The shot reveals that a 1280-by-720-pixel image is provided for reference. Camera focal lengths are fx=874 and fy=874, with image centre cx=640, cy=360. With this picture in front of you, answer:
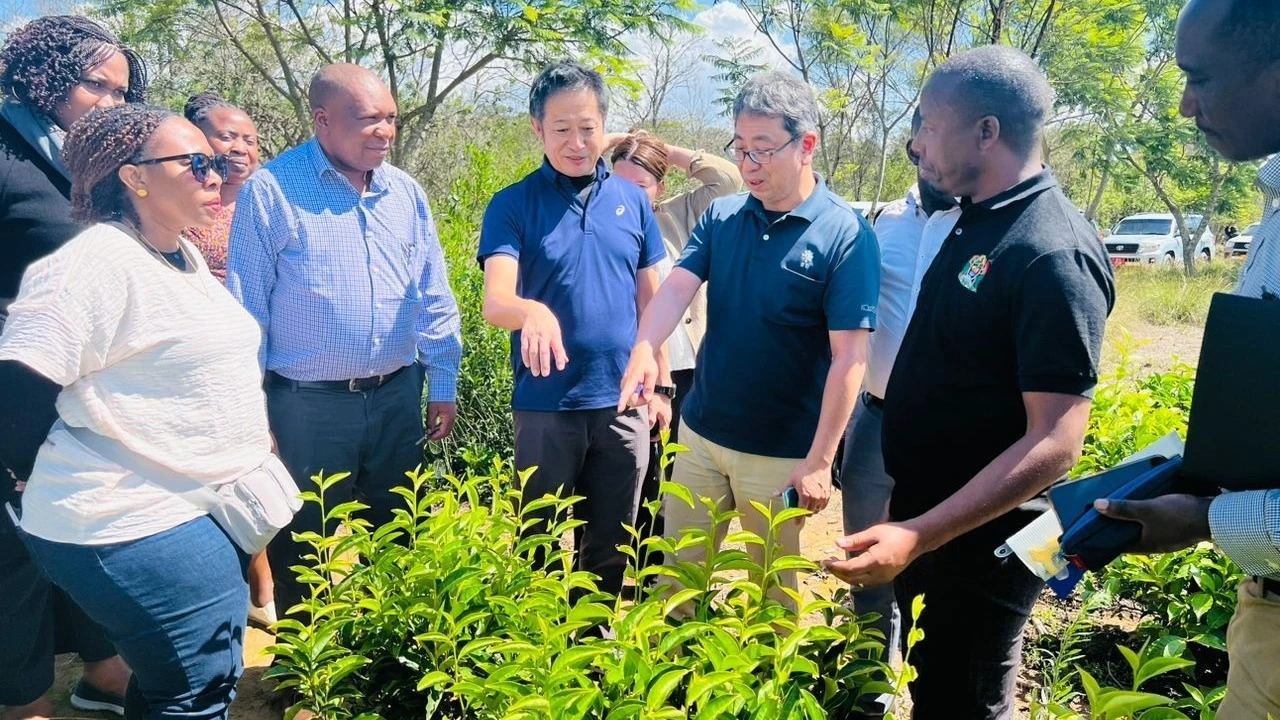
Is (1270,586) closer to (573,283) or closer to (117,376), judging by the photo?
(573,283)

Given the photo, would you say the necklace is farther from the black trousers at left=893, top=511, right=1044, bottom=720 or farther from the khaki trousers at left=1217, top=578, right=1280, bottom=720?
the khaki trousers at left=1217, top=578, right=1280, bottom=720

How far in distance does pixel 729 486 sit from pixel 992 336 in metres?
1.11

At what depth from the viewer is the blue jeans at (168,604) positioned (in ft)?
5.88

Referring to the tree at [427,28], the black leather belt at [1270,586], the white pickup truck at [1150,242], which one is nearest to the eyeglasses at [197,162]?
the black leather belt at [1270,586]

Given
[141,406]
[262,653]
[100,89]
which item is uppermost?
[100,89]

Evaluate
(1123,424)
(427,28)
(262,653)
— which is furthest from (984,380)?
(427,28)

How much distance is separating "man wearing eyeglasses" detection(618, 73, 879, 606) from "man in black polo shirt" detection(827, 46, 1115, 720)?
16.6 inches

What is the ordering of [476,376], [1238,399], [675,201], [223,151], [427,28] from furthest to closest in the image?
[427,28], [476,376], [675,201], [223,151], [1238,399]

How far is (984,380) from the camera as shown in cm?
184

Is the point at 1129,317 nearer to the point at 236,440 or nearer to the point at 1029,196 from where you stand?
the point at 1029,196

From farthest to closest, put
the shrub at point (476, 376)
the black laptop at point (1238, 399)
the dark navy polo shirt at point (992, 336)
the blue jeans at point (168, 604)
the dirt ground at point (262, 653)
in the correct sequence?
the shrub at point (476, 376)
the dirt ground at point (262, 653)
the blue jeans at point (168, 604)
the dark navy polo shirt at point (992, 336)
the black laptop at point (1238, 399)

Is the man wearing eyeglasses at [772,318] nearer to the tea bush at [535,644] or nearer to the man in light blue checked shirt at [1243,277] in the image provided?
the tea bush at [535,644]

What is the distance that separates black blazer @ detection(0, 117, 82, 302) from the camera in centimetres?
240

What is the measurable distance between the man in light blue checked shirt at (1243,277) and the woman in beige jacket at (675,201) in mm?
2171
